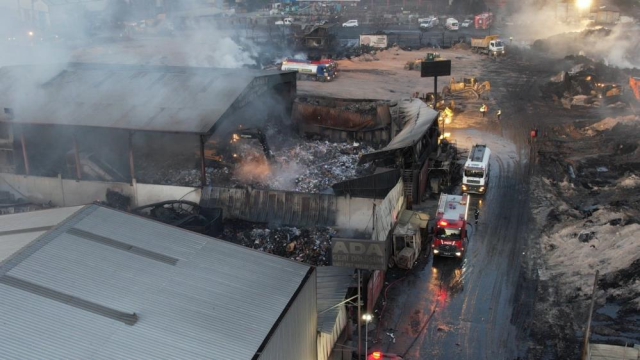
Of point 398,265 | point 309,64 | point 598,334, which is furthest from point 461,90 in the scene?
point 598,334

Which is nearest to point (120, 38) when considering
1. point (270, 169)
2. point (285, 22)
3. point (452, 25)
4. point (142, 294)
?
point (285, 22)

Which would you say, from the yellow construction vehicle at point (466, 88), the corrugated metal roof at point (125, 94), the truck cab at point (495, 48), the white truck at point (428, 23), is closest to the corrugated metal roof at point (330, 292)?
the corrugated metal roof at point (125, 94)

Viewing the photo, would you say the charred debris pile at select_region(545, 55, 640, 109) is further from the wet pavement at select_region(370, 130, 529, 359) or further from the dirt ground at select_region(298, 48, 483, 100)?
the wet pavement at select_region(370, 130, 529, 359)

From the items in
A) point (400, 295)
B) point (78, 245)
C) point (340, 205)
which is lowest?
point (400, 295)

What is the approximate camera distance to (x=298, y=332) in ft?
44.3

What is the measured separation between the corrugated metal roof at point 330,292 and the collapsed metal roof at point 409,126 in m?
7.55

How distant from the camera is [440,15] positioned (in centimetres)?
8650

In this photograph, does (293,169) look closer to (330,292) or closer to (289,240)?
(289,240)

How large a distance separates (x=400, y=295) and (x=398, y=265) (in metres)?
1.73

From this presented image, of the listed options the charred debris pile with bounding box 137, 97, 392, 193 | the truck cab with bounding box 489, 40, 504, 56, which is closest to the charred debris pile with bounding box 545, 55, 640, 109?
the truck cab with bounding box 489, 40, 504, 56

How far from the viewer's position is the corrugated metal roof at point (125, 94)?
25.2m

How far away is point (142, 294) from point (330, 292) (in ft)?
19.0

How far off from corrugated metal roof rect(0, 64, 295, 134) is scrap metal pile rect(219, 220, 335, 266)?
4193 mm

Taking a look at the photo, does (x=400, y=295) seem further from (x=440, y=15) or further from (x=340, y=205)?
(x=440, y=15)
